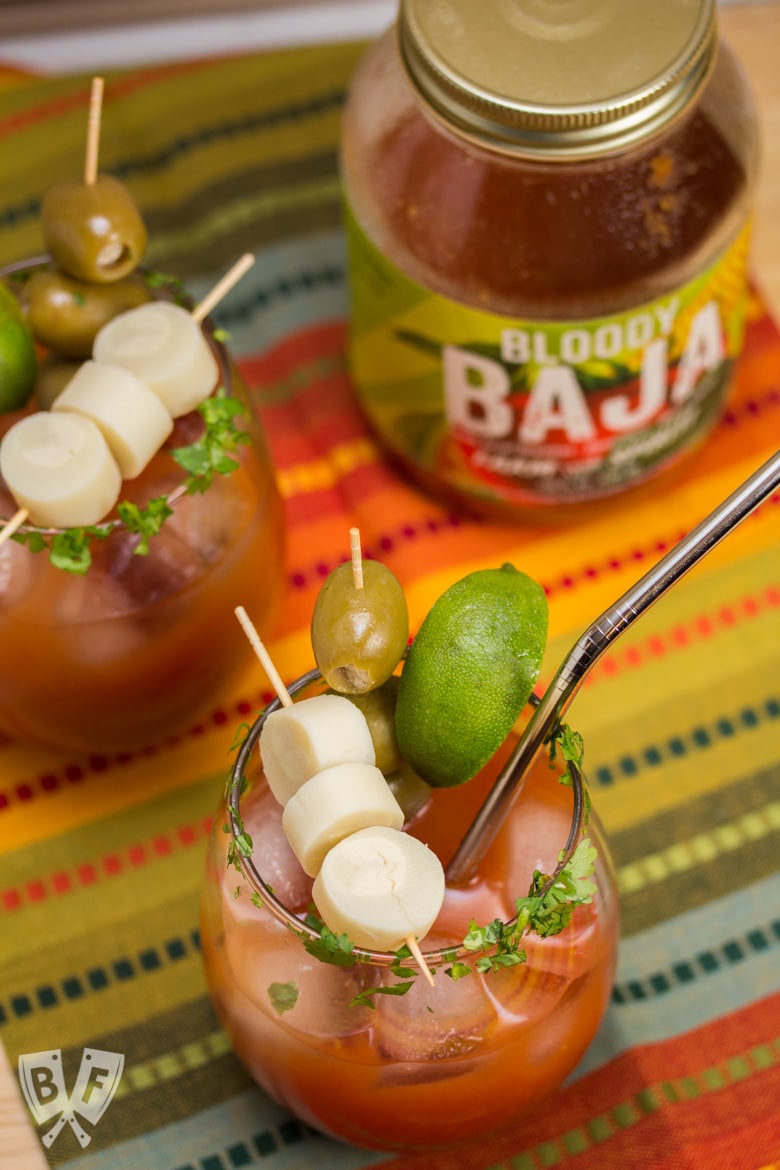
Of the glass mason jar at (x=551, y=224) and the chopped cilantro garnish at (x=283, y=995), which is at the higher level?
the glass mason jar at (x=551, y=224)

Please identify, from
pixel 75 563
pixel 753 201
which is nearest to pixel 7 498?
pixel 75 563

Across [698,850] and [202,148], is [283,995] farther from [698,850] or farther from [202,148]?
[202,148]

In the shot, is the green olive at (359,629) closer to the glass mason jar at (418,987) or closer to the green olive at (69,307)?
the glass mason jar at (418,987)

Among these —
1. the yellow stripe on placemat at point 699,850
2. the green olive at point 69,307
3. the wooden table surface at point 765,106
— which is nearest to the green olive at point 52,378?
the green olive at point 69,307

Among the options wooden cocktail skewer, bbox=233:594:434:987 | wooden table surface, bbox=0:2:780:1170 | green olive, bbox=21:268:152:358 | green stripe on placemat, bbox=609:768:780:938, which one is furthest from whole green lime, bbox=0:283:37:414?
wooden table surface, bbox=0:2:780:1170

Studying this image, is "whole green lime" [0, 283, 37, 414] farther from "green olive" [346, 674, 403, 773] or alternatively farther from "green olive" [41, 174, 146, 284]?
"green olive" [346, 674, 403, 773]

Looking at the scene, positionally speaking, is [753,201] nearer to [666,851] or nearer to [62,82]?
[666,851]
